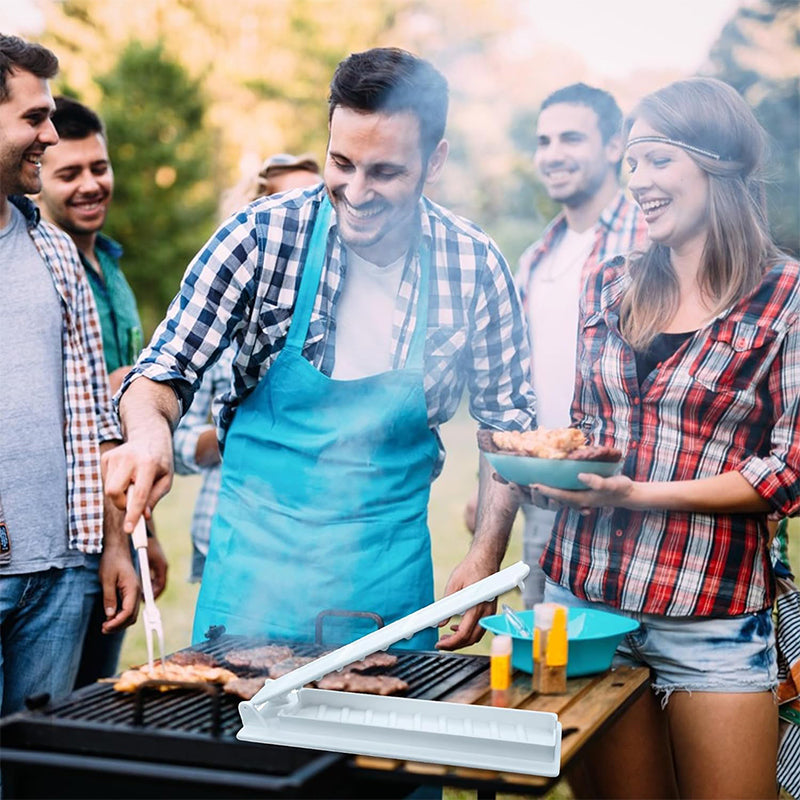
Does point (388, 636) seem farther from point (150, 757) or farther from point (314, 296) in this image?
point (314, 296)

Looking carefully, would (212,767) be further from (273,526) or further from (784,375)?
(784,375)

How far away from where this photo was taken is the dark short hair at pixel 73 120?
341 cm

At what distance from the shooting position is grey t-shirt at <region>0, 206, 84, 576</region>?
101 inches

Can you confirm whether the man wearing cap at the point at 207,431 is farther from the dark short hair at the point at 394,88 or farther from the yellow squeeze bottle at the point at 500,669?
the yellow squeeze bottle at the point at 500,669

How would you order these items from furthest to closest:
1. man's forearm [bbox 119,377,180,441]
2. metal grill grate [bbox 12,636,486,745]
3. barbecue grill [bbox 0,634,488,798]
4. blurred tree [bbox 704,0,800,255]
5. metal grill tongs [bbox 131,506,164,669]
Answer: blurred tree [bbox 704,0,800,255] < man's forearm [bbox 119,377,180,441] < metal grill tongs [bbox 131,506,164,669] < metal grill grate [bbox 12,636,486,745] < barbecue grill [bbox 0,634,488,798]

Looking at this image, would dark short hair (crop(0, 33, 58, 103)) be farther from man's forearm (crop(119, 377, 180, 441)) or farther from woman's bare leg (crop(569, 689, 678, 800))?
woman's bare leg (crop(569, 689, 678, 800))

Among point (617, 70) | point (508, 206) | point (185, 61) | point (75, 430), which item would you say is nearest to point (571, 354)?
point (75, 430)

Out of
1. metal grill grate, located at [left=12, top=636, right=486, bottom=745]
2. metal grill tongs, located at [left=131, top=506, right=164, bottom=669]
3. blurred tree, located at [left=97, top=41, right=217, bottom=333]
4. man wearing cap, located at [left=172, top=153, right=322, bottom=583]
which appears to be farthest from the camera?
blurred tree, located at [left=97, top=41, right=217, bottom=333]

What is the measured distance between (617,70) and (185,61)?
32.8 feet

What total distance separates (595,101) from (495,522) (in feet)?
6.08

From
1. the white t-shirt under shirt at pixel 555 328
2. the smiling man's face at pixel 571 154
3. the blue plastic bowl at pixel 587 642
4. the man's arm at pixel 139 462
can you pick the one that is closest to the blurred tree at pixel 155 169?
the smiling man's face at pixel 571 154

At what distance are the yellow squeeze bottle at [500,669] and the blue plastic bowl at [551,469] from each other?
15.3 inches

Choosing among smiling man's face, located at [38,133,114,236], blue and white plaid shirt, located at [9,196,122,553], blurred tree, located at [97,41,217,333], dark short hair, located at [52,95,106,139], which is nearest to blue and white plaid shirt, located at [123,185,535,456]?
blue and white plaid shirt, located at [9,196,122,553]

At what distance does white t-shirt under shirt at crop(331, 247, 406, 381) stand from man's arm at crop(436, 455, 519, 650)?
439 millimetres
